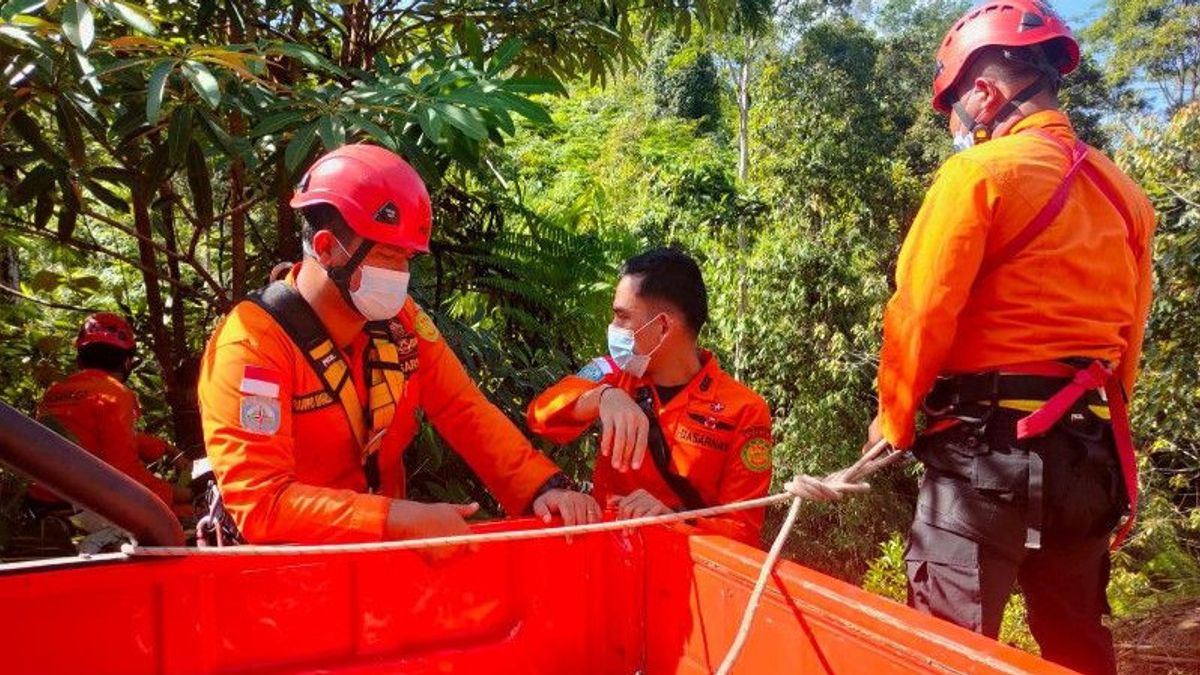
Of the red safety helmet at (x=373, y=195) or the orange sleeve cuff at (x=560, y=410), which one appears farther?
the orange sleeve cuff at (x=560, y=410)

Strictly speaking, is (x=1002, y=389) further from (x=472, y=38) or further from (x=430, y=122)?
(x=472, y=38)

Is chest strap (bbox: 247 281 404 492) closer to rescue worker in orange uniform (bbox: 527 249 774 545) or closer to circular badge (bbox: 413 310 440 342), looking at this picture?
circular badge (bbox: 413 310 440 342)

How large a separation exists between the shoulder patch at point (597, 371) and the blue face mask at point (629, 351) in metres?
0.07

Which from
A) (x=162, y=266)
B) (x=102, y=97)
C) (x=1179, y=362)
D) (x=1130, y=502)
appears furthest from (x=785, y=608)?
(x=1179, y=362)

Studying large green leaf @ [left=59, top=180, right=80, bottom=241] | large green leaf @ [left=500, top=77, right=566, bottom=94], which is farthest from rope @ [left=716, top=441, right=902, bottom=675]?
large green leaf @ [left=59, top=180, right=80, bottom=241]

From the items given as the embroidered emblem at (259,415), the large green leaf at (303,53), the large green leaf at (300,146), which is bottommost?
the embroidered emblem at (259,415)

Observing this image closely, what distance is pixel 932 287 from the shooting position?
82.0 inches

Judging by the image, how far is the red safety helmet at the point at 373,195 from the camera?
6.95ft

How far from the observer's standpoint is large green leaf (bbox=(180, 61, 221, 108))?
2.35 metres

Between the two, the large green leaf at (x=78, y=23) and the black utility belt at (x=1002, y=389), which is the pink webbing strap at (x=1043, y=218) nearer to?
the black utility belt at (x=1002, y=389)

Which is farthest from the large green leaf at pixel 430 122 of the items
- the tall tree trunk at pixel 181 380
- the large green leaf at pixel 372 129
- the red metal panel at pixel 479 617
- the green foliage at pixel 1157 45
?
the green foliage at pixel 1157 45

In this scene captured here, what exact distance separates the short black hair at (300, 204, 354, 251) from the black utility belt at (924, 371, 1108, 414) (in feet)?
4.63

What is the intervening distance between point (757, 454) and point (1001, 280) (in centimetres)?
77

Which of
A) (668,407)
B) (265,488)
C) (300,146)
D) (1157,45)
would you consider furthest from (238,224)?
(1157,45)
